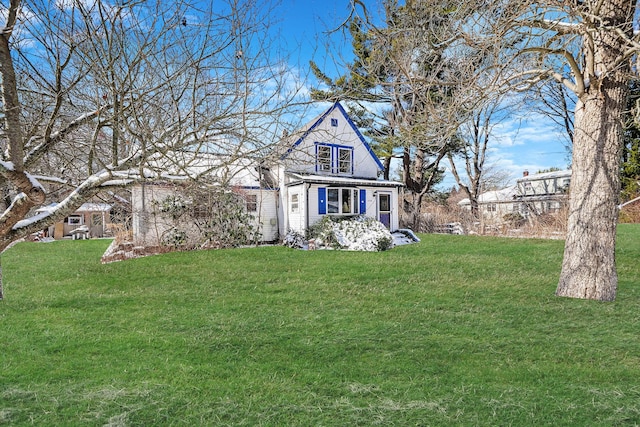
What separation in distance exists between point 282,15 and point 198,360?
4.09m

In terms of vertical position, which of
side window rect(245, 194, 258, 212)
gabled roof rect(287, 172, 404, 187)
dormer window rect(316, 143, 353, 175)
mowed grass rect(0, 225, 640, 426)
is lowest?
mowed grass rect(0, 225, 640, 426)

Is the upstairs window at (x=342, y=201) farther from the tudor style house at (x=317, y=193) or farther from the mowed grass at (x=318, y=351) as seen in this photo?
the mowed grass at (x=318, y=351)

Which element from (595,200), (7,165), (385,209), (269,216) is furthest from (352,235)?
(7,165)

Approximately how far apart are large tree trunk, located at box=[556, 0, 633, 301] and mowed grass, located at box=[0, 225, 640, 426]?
56 centimetres

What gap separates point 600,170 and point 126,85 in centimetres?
679

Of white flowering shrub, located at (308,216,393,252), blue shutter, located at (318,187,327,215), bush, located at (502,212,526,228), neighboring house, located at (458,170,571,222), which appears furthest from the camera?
neighboring house, located at (458,170,571,222)

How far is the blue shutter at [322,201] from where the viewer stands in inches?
629

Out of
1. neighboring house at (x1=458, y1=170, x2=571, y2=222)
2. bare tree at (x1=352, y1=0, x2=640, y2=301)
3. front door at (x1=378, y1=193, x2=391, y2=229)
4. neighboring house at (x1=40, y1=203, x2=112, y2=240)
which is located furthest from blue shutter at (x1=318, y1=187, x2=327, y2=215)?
neighboring house at (x1=458, y1=170, x2=571, y2=222)

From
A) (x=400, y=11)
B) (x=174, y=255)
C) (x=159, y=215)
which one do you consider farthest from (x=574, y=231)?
(x=159, y=215)

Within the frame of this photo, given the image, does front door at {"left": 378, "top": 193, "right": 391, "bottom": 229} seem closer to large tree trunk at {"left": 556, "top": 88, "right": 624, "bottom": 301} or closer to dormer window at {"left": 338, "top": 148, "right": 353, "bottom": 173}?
dormer window at {"left": 338, "top": 148, "right": 353, "bottom": 173}

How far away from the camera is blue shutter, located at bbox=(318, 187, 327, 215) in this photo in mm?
15969

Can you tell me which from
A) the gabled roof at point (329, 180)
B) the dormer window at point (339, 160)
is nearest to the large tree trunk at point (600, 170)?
the gabled roof at point (329, 180)

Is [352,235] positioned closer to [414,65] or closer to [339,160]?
[339,160]

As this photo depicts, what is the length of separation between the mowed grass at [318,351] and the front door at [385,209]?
9457 mm
